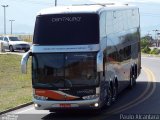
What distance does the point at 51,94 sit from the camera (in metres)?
16.1

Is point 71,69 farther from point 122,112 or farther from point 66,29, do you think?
point 122,112

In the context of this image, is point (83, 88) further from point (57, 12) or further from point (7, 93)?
point (7, 93)

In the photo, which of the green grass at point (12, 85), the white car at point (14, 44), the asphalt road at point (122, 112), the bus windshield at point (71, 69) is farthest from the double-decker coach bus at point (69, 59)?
the white car at point (14, 44)

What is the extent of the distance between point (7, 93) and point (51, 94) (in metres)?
7.04

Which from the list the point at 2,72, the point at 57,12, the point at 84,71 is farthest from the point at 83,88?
the point at 2,72

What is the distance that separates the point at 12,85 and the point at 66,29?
426 inches

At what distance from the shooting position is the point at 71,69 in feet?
52.6

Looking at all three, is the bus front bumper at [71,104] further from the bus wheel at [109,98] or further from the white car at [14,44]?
the white car at [14,44]

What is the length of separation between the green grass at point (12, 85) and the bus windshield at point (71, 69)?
2.69 metres

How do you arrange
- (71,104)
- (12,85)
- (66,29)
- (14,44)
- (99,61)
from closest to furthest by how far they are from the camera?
(99,61)
(71,104)
(66,29)
(12,85)
(14,44)

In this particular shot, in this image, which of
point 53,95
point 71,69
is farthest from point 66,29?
point 53,95

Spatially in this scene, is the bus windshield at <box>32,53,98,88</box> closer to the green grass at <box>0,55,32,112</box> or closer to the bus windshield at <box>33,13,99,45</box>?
the bus windshield at <box>33,13,99,45</box>

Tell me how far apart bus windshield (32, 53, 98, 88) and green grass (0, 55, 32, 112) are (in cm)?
269

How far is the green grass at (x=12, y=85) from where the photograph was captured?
19734mm
